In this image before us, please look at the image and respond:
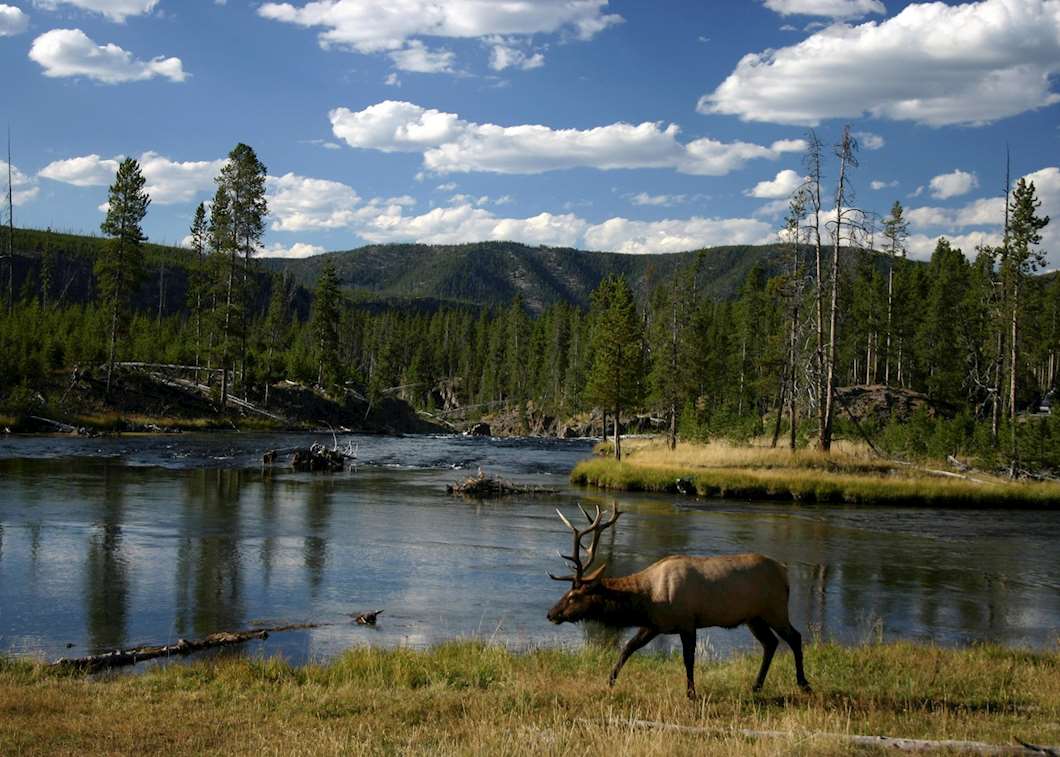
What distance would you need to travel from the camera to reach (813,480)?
36344 mm

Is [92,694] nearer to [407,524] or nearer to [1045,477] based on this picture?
[407,524]

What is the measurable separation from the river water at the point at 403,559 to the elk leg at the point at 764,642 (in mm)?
4063

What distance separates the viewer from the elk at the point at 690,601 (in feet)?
33.0

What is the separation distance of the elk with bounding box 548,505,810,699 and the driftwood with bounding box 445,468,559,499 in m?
25.3

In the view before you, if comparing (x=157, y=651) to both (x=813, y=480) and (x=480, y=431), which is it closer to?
(x=813, y=480)

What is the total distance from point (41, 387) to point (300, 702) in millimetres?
58670

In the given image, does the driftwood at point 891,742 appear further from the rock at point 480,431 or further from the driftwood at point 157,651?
the rock at point 480,431

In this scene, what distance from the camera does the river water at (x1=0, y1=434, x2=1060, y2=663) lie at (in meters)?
15.5

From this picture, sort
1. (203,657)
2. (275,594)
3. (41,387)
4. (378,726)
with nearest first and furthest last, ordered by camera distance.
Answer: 1. (378,726)
2. (203,657)
3. (275,594)
4. (41,387)

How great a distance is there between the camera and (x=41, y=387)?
60344 millimetres

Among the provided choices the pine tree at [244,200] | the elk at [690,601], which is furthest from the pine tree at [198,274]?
the elk at [690,601]

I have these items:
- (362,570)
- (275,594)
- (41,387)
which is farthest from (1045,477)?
(41,387)

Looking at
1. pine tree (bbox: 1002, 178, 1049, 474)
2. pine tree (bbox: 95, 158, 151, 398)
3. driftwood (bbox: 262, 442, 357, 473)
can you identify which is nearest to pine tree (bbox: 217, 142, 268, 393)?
pine tree (bbox: 95, 158, 151, 398)

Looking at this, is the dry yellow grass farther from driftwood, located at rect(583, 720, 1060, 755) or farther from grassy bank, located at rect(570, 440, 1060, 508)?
driftwood, located at rect(583, 720, 1060, 755)
